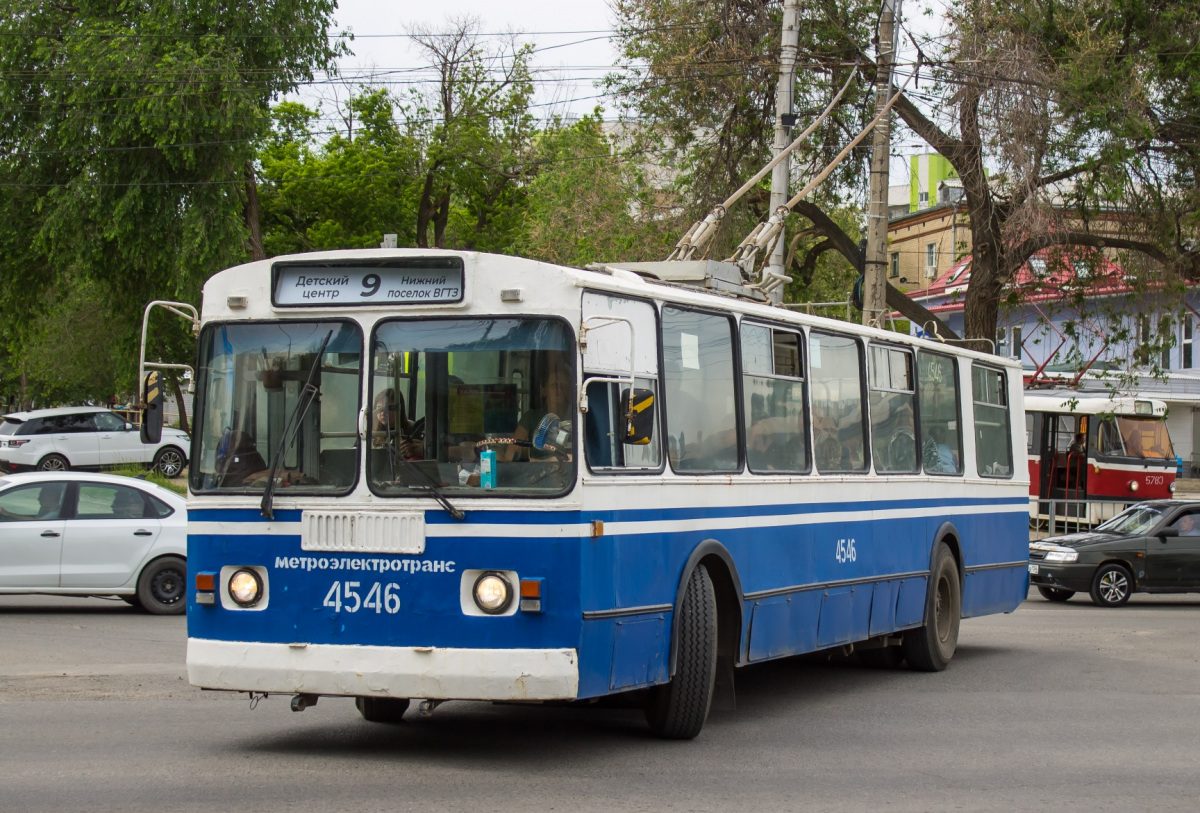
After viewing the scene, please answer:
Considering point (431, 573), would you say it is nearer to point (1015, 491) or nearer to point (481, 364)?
point (481, 364)

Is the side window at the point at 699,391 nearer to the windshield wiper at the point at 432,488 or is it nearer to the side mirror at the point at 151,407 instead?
the windshield wiper at the point at 432,488

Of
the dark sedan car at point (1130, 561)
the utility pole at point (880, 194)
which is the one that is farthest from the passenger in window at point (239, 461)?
the dark sedan car at point (1130, 561)

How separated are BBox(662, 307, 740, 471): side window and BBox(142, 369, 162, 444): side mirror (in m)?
2.92

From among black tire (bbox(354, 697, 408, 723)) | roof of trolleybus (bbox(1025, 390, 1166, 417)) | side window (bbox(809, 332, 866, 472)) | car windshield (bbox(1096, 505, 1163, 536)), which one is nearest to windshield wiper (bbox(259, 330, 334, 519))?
black tire (bbox(354, 697, 408, 723))

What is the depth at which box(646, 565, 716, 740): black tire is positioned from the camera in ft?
27.9

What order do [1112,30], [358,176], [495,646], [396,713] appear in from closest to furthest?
1. [495,646]
2. [396,713]
3. [1112,30]
4. [358,176]

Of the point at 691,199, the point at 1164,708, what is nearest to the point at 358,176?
the point at 691,199

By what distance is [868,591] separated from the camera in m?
11.3

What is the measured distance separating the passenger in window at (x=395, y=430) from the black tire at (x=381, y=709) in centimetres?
206

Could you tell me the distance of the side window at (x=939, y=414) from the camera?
41.4ft

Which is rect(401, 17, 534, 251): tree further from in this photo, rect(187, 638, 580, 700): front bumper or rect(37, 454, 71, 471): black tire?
rect(187, 638, 580, 700): front bumper

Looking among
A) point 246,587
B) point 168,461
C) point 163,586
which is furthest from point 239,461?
point 168,461

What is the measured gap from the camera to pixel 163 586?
52.5ft

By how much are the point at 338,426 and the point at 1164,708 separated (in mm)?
6496
